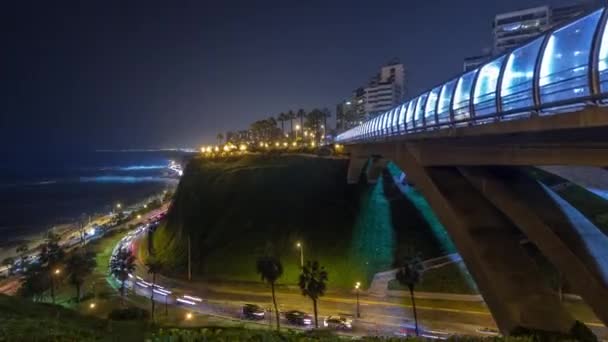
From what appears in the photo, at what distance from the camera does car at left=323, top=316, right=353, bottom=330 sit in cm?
3625

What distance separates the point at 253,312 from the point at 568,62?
3884cm

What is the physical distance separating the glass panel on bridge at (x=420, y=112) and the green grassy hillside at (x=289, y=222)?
→ 30.6 meters

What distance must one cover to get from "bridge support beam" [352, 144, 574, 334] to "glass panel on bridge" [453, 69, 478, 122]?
499 centimetres

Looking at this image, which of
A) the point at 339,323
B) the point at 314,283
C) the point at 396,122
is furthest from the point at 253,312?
the point at 396,122

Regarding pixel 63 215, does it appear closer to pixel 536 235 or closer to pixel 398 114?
pixel 398 114

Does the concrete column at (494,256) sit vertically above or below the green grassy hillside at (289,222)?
above

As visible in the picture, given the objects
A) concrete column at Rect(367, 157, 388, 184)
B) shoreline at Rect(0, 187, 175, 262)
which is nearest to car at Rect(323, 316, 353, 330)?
concrete column at Rect(367, 157, 388, 184)

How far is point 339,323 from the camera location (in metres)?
36.6

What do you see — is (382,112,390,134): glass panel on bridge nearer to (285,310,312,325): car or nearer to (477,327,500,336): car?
(477,327,500,336): car

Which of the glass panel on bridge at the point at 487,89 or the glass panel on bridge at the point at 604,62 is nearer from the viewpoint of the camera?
the glass panel on bridge at the point at 604,62

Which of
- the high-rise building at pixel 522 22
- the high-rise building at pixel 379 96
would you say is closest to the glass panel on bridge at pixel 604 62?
the high-rise building at pixel 522 22

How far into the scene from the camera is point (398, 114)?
26031mm

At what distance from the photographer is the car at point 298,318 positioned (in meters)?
39.0

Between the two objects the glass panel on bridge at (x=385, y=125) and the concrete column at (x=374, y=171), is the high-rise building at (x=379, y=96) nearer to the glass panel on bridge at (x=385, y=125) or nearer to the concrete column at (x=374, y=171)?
the concrete column at (x=374, y=171)
